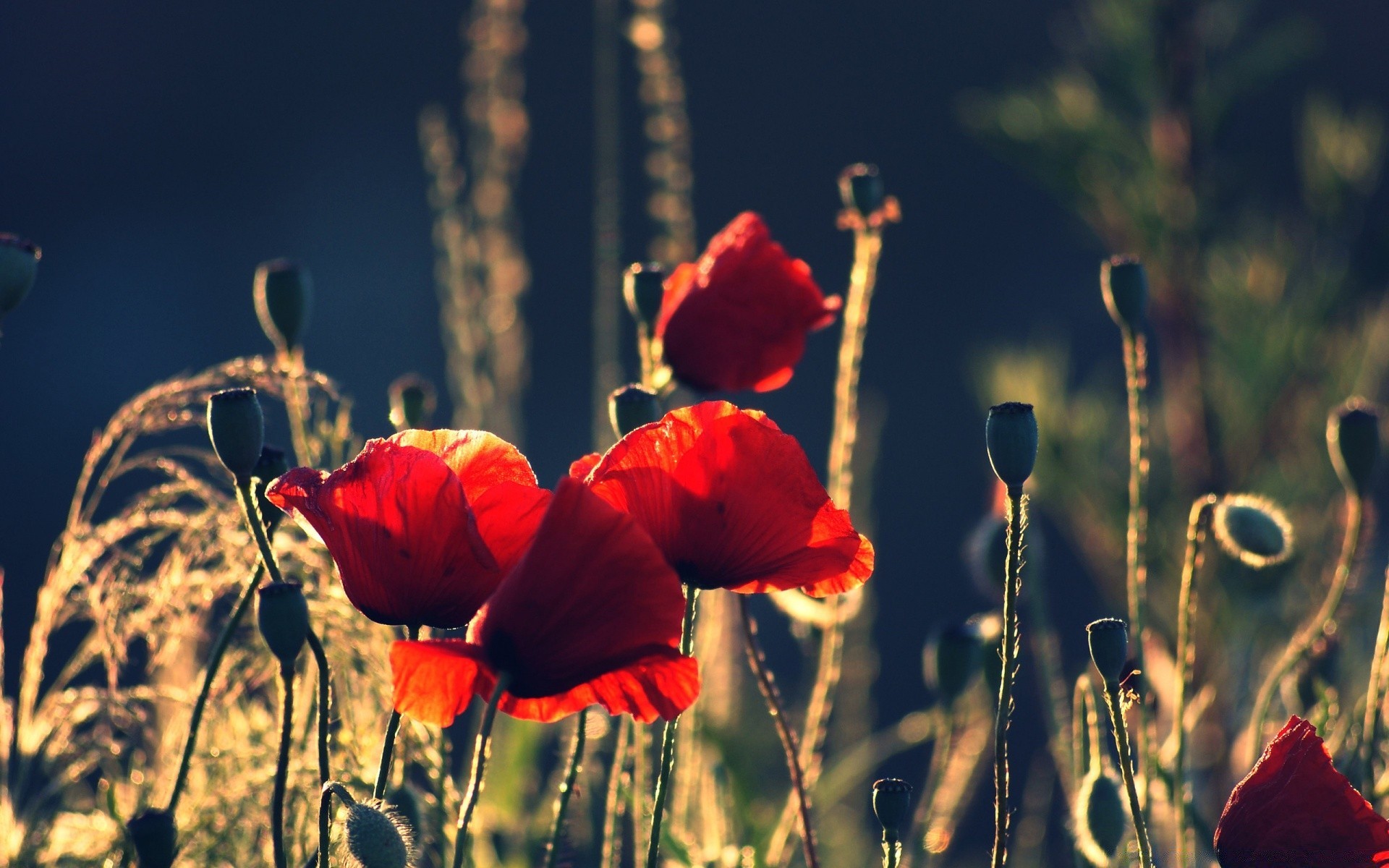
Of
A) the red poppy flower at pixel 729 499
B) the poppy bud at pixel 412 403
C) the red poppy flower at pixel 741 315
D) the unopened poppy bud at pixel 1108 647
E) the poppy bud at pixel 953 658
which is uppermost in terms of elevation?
the red poppy flower at pixel 741 315

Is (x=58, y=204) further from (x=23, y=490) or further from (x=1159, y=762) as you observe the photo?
(x=1159, y=762)

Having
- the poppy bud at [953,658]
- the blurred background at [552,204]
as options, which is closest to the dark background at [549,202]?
the blurred background at [552,204]

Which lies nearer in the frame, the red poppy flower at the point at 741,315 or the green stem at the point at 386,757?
the green stem at the point at 386,757

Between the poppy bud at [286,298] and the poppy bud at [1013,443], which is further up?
the poppy bud at [286,298]

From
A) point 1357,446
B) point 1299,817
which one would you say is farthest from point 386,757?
point 1357,446

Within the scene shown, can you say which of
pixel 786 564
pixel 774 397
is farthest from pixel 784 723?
pixel 774 397

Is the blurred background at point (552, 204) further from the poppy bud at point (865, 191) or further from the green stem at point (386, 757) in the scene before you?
the green stem at point (386, 757)
